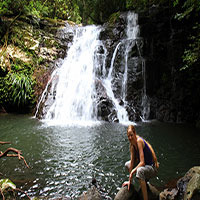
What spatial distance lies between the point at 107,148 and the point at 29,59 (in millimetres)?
10029

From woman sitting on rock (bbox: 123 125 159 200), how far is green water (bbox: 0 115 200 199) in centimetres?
76

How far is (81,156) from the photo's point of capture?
186 inches

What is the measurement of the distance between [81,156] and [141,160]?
2.54 meters

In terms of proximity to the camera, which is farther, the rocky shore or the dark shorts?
the dark shorts

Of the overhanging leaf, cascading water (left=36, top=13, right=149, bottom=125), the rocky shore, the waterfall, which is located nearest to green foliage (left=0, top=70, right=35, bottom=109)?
cascading water (left=36, top=13, right=149, bottom=125)

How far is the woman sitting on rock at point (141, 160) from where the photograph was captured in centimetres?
255

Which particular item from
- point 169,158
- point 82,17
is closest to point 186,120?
point 169,158

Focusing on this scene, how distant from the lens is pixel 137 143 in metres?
2.60

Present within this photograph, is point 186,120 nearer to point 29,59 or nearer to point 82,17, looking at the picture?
point 29,59

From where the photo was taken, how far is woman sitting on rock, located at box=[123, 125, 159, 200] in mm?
2547

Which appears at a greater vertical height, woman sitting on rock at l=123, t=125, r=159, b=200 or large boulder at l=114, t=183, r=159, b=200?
woman sitting on rock at l=123, t=125, r=159, b=200

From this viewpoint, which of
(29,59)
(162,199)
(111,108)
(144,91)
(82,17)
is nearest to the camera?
(162,199)

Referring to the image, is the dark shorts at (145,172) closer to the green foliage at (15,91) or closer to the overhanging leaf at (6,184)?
the overhanging leaf at (6,184)

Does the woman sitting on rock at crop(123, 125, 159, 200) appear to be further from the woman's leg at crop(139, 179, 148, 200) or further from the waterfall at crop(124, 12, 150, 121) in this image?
the waterfall at crop(124, 12, 150, 121)
